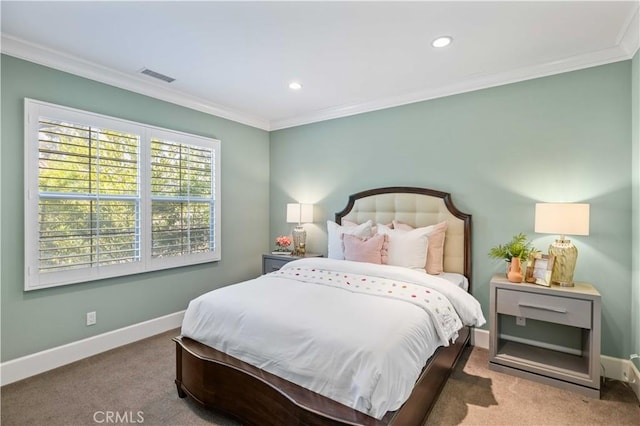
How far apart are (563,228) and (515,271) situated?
488 mm

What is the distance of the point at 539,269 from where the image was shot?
2.55 meters

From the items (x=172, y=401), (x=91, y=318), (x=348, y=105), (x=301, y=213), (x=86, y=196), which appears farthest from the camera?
(x=301, y=213)

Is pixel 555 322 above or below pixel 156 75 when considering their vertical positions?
below

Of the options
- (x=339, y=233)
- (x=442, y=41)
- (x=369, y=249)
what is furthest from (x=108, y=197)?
(x=442, y=41)

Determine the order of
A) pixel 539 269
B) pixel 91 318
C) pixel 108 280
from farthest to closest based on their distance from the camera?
pixel 108 280
pixel 91 318
pixel 539 269

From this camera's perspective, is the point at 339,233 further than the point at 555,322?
Yes

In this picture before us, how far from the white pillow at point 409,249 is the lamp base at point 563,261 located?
1.01 metres

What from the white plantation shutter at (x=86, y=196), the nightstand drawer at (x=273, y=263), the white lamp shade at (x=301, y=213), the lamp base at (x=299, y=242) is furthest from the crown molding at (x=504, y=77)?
the white plantation shutter at (x=86, y=196)

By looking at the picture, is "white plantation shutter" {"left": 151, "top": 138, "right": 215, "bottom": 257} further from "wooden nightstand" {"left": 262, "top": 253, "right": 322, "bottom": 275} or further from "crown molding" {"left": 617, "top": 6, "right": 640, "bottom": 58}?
"crown molding" {"left": 617, "top": 6, "right": 640, "bottom": 58}

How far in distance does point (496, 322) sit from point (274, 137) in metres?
3.72

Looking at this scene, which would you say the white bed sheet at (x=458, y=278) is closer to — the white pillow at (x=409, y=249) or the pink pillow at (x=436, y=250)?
the pink pillow at (x=436, y=250)

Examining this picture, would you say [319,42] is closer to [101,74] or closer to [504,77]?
[504,77]

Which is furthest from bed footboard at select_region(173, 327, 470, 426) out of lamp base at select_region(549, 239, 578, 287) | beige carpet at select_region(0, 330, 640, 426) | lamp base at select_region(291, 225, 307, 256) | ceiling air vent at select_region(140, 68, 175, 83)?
ceiling air vent at select_region(140, 68, 175, 83)

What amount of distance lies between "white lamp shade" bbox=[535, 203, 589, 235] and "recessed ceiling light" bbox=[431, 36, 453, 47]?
4.92 feet
